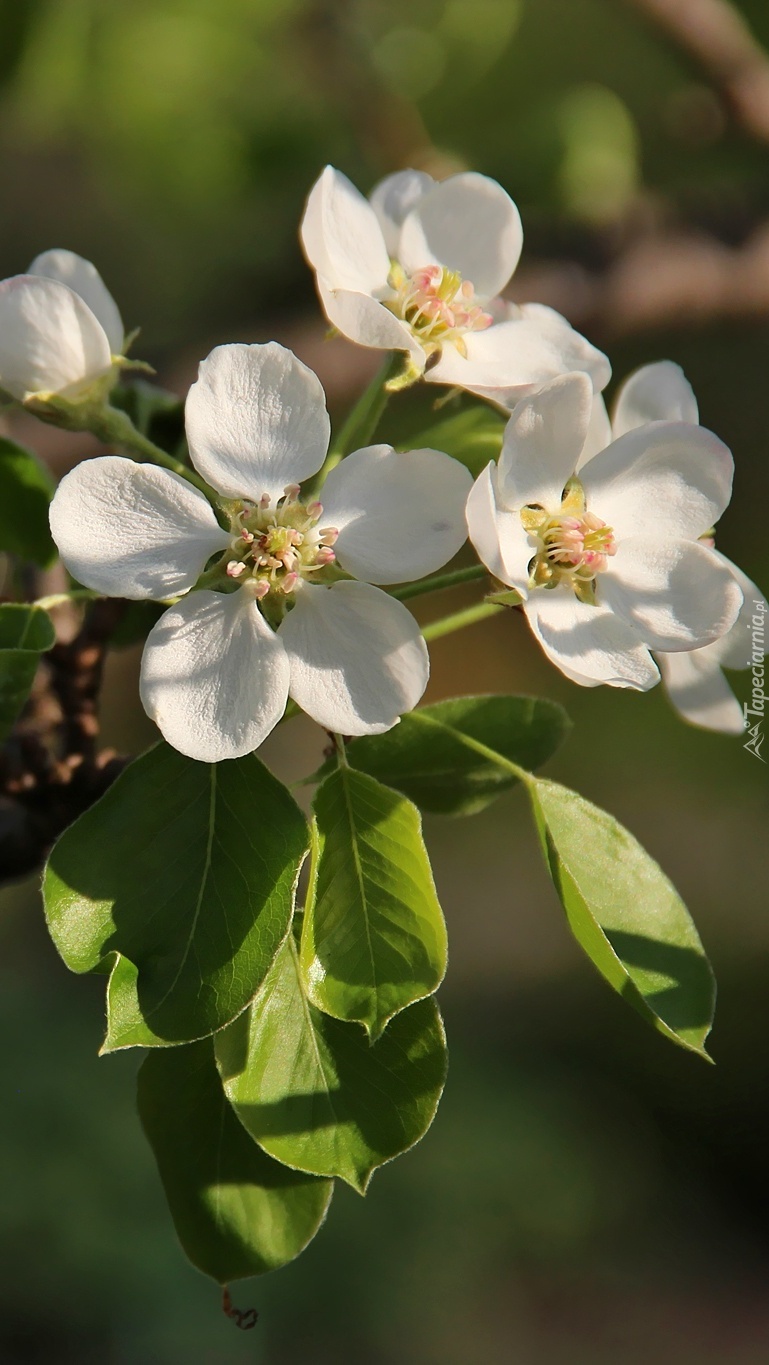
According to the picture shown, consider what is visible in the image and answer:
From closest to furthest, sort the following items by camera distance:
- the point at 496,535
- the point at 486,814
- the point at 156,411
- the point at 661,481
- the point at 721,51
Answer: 1. the point at 496,535
2. the point at 661,481
3. the point at 156,411
4. the point at 721,51
5. the point at 486,814

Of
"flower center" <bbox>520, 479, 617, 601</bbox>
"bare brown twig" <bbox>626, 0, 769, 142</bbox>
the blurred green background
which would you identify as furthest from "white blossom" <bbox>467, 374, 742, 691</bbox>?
Answer: "bare brown twig" <bbox>626, 0, 769, 142</bbox>

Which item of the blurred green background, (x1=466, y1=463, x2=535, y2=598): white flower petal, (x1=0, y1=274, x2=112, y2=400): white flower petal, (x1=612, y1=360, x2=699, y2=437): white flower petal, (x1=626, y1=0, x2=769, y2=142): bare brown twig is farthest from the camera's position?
the blurred green background

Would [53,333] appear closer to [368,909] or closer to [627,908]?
[368,909]

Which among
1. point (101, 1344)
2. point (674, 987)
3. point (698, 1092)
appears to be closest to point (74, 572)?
point (674, 987)

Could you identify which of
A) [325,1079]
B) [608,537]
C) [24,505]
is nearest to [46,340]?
[24,505]

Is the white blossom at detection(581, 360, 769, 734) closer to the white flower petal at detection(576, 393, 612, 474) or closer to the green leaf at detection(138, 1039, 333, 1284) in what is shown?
the white flower petal at detection(576, 393, 612, 474)

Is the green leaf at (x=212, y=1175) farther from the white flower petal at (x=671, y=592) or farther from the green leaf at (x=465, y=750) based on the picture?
the white flower petal at (x=671, y=592)
